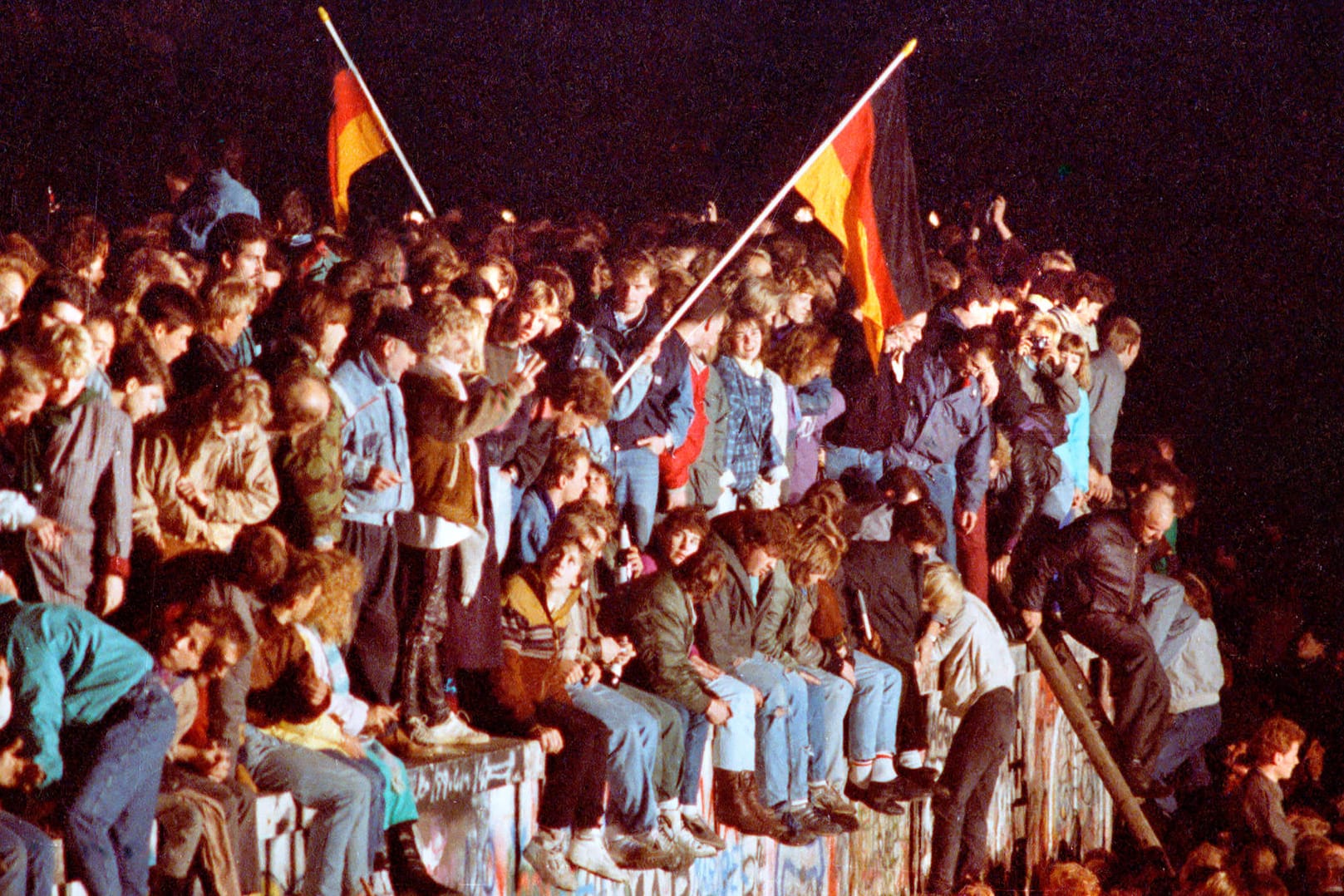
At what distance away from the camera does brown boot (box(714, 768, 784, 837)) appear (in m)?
9.19

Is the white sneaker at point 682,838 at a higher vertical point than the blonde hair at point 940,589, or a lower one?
lower

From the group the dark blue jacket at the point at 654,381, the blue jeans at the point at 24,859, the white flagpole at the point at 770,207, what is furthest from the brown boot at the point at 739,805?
the blue jeans at the point at 24,859

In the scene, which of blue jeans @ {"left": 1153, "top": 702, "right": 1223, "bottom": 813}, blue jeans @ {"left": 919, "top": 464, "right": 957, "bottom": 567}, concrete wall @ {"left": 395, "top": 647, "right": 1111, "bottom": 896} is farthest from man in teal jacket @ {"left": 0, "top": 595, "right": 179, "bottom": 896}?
blue jeans @ {"left": 1153, "top": 702, "right": 1223, "bottom": 813}

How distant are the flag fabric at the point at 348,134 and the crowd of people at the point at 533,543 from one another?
394mm

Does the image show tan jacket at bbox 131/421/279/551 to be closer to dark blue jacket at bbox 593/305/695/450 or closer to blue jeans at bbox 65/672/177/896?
blue jeans at bbox 65/672/177/896

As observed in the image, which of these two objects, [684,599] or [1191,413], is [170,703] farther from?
[1191,413]

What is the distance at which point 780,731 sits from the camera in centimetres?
934

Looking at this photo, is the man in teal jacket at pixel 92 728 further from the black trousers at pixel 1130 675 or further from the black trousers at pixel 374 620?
the black trousers at pixel 1130 675

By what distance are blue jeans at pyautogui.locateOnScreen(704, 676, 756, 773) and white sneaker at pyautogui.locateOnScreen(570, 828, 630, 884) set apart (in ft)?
3.66

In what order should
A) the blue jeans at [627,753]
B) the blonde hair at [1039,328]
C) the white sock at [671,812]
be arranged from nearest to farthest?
the blue jeans at [627,753], the white sock at [671,812], the blonde hair at [1039,328]

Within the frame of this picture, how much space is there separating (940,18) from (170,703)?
1211 centimetres

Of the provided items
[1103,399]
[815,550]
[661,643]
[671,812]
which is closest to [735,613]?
[815,550]

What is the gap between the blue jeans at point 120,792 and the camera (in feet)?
18.4

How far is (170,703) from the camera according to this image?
5887 millimetres
